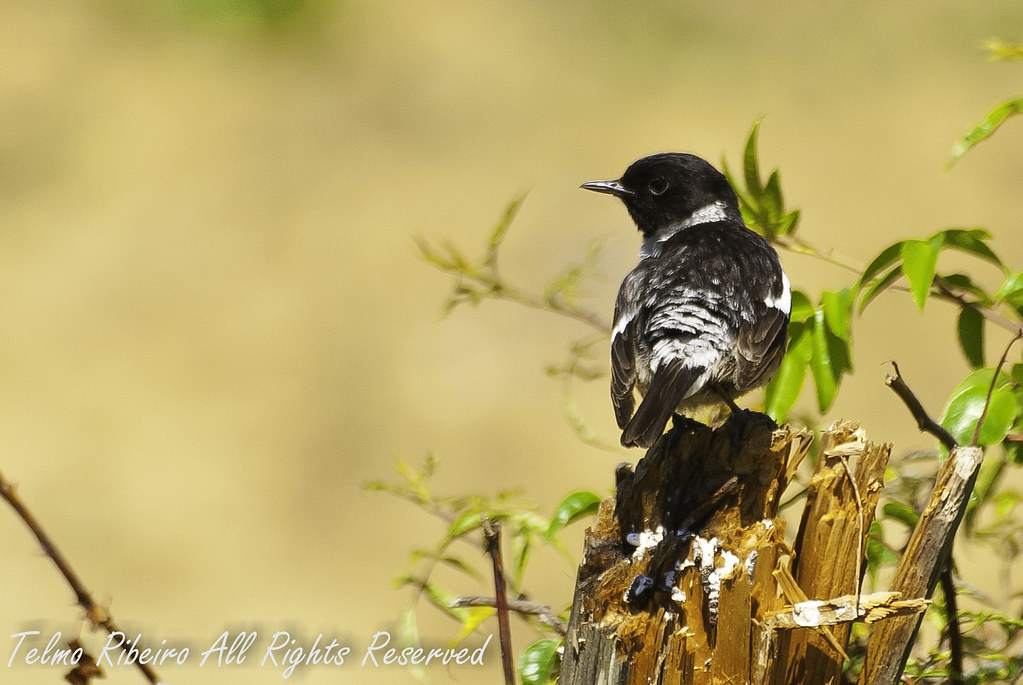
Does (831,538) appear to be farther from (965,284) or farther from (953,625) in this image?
(965,284)

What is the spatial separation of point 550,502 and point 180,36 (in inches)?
474

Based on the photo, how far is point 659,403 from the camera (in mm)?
3521

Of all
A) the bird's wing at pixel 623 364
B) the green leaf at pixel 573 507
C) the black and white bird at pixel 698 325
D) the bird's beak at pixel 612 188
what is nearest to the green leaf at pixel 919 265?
the black and white bird at pixel 698 325

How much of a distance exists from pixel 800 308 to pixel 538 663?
52.3 inches

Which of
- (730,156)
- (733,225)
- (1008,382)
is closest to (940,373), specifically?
(730,156)

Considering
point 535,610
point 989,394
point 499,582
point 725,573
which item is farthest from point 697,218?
point 499,582

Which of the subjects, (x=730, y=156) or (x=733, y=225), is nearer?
(x=733, y=225)

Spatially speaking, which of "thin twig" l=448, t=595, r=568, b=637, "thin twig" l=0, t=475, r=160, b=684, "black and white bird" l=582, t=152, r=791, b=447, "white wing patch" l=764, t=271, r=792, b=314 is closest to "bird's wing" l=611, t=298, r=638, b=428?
"black and white bird" l=582, t=152, r=791, b=447

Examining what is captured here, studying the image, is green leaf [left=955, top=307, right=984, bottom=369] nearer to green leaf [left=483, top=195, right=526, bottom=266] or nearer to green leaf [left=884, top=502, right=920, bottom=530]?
green leaf [left=884, top=502, right=920, bottom=530]

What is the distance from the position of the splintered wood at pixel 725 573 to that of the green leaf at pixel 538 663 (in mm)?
232

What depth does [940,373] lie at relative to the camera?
37.8 feet

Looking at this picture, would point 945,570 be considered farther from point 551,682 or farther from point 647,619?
point 551,682

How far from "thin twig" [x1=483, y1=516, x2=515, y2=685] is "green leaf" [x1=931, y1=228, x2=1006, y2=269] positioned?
162cm

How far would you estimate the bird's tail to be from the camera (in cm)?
329
